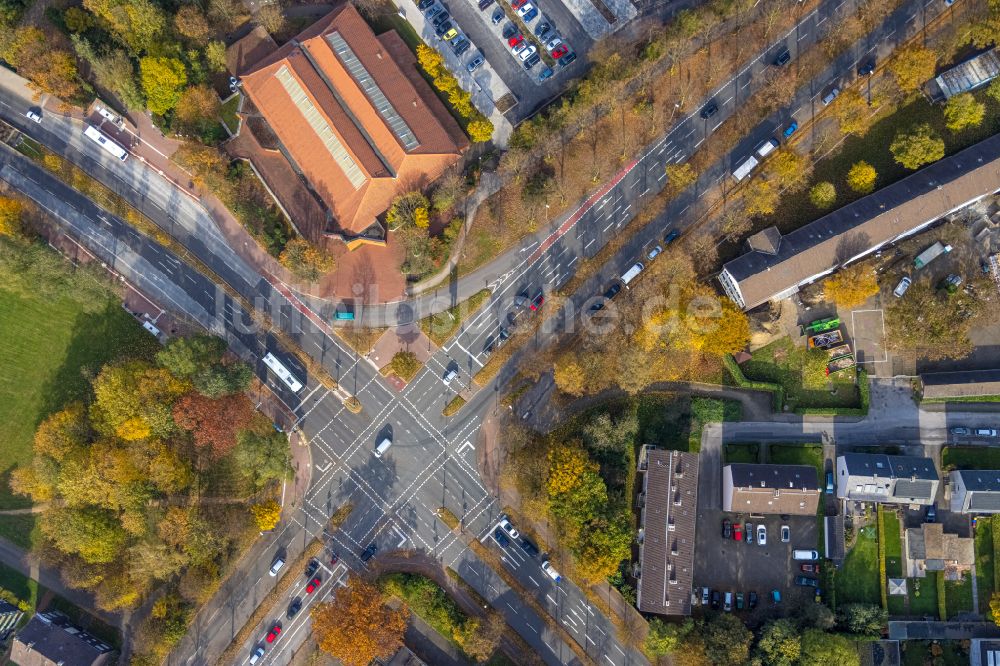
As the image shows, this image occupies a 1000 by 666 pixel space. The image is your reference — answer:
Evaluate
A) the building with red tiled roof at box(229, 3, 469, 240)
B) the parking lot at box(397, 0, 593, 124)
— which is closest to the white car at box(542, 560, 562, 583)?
the building with red tiled roof at box(229, 3, 469, 240)

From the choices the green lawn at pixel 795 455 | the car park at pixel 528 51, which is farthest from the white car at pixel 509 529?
the car park at pixel 528 51

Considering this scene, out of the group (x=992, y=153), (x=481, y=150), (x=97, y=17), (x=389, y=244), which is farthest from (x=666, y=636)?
(x=97, y=17)

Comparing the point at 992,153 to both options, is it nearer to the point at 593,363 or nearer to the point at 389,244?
the point at 593,363

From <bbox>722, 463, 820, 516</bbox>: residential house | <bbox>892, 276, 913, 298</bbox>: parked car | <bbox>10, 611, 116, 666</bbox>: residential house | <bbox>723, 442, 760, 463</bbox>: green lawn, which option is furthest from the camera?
<bbox>723, 442, 760, 463</bbox>: green lawn

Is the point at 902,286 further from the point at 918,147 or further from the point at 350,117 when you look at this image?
the point at 350,117

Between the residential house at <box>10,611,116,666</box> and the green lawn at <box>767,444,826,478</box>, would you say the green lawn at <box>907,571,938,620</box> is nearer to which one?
the green lawn at <box>767,444,826,478</box>

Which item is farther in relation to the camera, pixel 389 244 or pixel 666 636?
pixel 389 244
